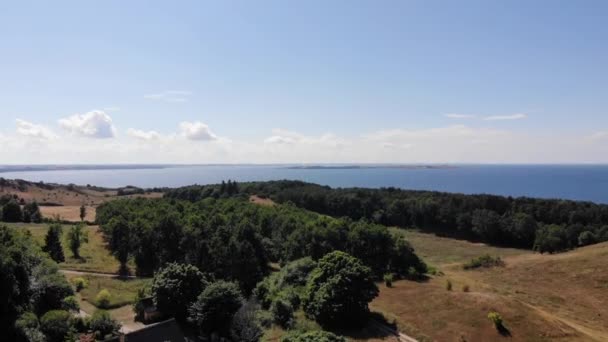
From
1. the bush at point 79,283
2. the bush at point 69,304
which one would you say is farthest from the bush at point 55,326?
the bush at point 79,283

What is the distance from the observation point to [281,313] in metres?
32.8

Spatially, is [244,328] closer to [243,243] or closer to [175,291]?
[175,291]

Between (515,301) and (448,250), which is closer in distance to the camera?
(515,301)

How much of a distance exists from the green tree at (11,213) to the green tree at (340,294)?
65.5 m

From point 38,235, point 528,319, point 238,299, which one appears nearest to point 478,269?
point 528,319

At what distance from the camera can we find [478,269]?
179 ft

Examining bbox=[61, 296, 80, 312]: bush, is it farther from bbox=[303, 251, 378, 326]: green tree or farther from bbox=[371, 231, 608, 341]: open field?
bbox=[371, 231, 608, 341]: open field

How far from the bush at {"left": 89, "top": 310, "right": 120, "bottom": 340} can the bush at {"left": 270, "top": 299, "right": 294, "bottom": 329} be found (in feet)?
37.1

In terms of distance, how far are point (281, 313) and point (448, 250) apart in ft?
160

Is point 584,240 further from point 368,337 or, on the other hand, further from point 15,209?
point 15,209

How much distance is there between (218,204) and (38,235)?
25016 millimetres

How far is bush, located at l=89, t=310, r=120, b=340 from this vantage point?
87.3 ft

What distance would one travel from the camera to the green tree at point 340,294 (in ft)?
105

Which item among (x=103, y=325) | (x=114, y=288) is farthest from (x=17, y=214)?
(x=103, y=325)
